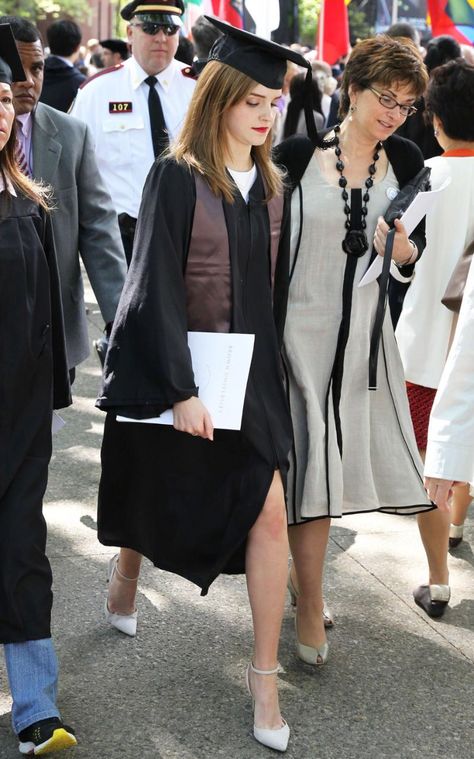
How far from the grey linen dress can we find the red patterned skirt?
72 cm

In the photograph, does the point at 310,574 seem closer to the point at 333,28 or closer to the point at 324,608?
the point at 324,608

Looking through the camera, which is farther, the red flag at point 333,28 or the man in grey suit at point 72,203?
the red flag at point 333,28

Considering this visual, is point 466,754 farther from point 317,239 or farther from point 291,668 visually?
point 317,239

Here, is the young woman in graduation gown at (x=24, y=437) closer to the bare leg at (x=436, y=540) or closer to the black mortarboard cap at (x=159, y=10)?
the bare leg at (x=436, y=540)

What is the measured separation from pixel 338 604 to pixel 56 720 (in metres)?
1.44

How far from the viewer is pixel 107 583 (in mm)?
4375

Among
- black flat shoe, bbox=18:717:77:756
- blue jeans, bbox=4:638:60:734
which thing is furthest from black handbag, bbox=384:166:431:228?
black flat shoe, bbox=18:717:77:756

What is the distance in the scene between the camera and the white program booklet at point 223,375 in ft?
10.6

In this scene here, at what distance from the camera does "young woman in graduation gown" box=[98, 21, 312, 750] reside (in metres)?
3.21

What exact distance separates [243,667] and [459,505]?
1.49m

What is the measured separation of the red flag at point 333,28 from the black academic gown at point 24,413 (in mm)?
8598

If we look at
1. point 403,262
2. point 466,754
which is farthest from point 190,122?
point 466,754

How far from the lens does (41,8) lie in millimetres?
42156

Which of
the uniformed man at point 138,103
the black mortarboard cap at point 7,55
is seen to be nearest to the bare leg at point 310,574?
the black mortarboard cap at point 7,55
